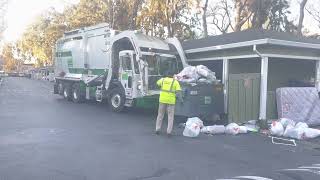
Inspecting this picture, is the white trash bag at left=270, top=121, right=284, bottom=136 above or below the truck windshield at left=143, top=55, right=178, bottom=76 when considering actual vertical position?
below

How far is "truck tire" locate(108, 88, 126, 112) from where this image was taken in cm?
1792

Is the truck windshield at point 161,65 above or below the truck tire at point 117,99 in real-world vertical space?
above

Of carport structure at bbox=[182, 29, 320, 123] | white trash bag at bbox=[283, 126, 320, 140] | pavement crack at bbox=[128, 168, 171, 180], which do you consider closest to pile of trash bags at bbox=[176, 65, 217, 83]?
carport structure at bbox=[182, 29, 320, 123]

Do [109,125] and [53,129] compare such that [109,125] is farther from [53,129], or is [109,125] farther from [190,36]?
[190,36]

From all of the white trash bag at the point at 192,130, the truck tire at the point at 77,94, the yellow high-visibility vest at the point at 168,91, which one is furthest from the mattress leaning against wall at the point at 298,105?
the truck tire at the point at 77,94

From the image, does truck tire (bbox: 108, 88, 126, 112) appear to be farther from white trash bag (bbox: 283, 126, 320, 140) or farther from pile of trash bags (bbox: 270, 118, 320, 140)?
white trash bag (bbox: 283, 126, 320, 140)

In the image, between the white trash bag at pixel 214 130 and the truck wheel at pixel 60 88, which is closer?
the white trash bag at pixel 214 130

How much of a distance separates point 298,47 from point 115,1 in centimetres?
2156

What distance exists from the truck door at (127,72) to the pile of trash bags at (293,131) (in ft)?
20.3

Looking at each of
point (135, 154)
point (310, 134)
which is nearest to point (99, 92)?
point (310, 134)

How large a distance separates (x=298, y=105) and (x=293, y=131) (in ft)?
8.52

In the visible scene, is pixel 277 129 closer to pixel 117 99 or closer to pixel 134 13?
pixel 117 99

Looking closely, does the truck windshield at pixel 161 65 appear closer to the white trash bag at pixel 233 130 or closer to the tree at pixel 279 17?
the white trash bag at pixel 233 130

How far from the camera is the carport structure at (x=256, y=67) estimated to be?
14.7 metres
